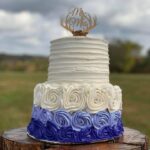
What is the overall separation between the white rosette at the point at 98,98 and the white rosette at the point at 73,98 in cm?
5

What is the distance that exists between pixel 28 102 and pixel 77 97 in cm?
931

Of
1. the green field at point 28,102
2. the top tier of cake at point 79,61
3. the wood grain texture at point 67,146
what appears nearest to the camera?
the wood grain texture at point 67,146

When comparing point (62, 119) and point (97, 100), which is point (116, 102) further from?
point (62, 119)

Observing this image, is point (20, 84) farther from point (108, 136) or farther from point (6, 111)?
point (108, 136)

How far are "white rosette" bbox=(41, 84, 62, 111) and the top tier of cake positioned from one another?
10cm

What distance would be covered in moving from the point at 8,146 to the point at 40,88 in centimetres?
47

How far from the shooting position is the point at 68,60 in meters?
2.98

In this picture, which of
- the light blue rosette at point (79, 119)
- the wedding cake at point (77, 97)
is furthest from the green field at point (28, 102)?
the light blue rosette at point (79, 119)

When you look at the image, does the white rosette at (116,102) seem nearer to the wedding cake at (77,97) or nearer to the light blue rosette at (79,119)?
the wedding cake at (77,97)

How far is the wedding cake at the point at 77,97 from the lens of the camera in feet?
9.48

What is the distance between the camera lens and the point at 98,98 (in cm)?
293

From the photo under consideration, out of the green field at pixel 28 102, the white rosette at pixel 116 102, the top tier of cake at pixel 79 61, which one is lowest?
the green field at pixel 28 102

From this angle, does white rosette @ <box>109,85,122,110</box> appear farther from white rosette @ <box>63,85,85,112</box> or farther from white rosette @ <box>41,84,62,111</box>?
white rosette @ <box>41,84,62,111</box>

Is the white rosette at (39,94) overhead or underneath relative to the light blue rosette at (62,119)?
overhead
